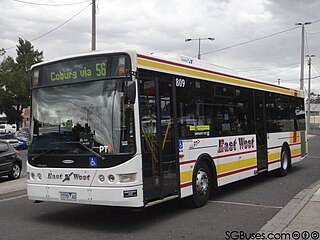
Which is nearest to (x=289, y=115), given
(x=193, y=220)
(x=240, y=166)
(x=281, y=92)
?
(x=281, y=92)

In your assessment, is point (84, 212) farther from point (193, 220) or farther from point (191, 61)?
point (191, 61)

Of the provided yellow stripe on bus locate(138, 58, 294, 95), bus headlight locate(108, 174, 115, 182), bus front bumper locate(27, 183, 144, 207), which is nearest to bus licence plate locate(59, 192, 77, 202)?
bus front bumper locate(27, 183, 144, 207)

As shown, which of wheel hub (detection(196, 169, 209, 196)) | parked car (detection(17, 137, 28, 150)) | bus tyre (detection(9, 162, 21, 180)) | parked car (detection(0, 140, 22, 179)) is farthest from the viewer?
parked car (detection(17, 137, 28, 150))

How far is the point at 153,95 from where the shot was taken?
757 centimetres

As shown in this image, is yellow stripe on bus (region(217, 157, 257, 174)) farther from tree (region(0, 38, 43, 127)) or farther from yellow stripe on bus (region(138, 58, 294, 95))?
tree (region(0, 38, 43, 127))

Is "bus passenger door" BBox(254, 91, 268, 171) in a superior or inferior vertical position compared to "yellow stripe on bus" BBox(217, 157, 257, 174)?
superior

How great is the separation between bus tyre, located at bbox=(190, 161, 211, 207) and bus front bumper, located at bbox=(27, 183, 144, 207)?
1.99m

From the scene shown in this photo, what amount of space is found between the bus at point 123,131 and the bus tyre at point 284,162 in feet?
16.2

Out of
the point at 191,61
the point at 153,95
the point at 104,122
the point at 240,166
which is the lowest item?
the point at 240,166

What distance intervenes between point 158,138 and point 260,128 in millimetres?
5486

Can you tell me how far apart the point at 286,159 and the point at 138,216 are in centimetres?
776

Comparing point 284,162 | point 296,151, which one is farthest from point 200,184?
point 296,151

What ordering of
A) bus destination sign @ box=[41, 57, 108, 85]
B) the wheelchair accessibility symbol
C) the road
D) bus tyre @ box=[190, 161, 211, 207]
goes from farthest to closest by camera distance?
1. bus tyre @ box=[190, 161, 211, 207]
2. bus destination sign @ box=[41, 57, 108, 85]
3. the wheelchair accessibility symbol
4. the road

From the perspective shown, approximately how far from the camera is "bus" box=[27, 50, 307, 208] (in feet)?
22.5
